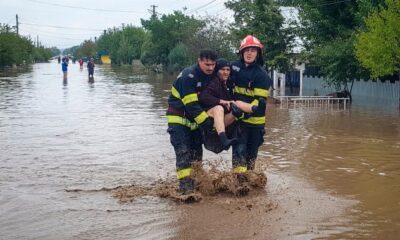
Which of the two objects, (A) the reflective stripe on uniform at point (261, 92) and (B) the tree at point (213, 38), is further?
(B) the tree at point (213, 38)

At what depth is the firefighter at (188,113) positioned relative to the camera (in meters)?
6.46

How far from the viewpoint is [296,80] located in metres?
37.5

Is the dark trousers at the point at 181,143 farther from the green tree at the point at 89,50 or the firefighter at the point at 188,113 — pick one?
the green tree at the point at 89,50

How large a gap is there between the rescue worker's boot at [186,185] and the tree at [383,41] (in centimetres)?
1445

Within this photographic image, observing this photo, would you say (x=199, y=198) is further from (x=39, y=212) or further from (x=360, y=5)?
(x=360, y=5)

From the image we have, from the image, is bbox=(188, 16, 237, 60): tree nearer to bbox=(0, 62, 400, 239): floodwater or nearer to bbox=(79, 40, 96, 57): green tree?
bbox=(0, 62, 400, 239): floodwater

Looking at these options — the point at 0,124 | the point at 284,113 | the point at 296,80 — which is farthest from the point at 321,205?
the point at 296,80

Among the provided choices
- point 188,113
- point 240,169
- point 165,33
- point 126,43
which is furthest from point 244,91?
point 126,43

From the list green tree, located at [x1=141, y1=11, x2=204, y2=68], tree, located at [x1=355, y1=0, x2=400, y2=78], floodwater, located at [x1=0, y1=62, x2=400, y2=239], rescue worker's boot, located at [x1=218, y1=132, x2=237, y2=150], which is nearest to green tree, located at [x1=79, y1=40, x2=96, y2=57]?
green tree, located at [x1=141, y1=11, x2=204, y2=68]

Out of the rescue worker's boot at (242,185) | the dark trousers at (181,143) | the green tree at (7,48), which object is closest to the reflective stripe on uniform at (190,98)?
the dark trousers at (181,143)

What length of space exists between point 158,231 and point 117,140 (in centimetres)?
639

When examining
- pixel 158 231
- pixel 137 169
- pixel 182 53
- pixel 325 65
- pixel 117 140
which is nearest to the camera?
pixel 158 231

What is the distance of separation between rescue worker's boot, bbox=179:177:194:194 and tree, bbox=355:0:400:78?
14.5 metres

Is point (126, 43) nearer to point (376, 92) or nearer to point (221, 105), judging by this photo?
point (376, 92)
